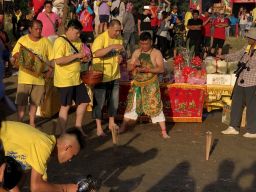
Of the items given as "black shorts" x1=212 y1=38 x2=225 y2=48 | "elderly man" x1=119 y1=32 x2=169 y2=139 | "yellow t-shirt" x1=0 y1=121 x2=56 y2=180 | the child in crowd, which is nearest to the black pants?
"elderly man" x1=119 y1=32 x2=169 y2=139

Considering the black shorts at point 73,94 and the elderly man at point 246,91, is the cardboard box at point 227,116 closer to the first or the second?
the elderly man at point 246,91

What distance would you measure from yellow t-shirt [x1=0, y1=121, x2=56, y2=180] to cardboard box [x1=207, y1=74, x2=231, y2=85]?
216 inches

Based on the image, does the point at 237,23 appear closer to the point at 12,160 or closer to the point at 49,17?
the point at 49,17

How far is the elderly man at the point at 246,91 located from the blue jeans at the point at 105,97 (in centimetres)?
184

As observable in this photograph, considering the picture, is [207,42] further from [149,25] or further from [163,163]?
[163,163]

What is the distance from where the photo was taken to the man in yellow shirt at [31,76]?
7.64m

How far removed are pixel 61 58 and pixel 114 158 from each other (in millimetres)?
1555

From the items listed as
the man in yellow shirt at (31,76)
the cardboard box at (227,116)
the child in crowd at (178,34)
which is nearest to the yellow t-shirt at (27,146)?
the man in yellow shirt at (31,76)

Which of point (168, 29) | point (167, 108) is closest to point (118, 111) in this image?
point (167, 108)

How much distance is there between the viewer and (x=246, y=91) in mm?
8203

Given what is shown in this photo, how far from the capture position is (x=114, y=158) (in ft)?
23.1

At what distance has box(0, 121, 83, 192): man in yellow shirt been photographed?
4.10 meters

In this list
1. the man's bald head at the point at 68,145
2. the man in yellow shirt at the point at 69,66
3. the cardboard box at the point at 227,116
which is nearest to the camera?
the man's bald head at the point at 68,145

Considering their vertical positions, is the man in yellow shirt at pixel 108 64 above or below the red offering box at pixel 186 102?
above
